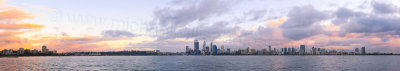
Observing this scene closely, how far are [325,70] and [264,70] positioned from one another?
19.1 m

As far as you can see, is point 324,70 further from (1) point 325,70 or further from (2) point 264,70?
(2) point 264,70

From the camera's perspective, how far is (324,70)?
9519 centimetres

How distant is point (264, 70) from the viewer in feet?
310

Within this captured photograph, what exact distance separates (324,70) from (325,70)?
311 millimetres

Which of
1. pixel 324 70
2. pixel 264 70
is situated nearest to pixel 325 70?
pixel 324 70

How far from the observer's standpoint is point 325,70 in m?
95.2

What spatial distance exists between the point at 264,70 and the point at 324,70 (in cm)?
1880
